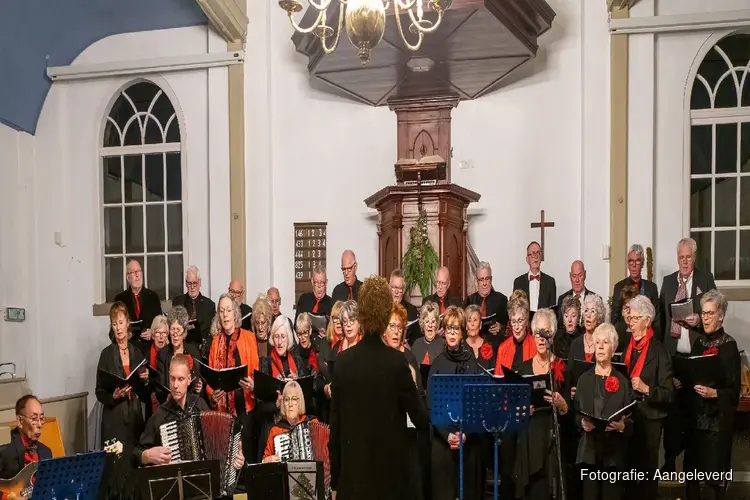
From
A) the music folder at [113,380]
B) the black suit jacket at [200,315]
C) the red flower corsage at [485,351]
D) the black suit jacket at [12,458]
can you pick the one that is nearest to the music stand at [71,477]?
the black suit jacket at [12,458]

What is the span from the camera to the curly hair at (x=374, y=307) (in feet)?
11.2

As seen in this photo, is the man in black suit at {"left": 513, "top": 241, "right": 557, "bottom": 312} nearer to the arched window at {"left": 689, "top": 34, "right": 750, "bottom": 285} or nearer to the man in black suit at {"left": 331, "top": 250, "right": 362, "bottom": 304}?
the man in black suit at {"left": 331, "top": 250, "right": 362, "bottom": 304}

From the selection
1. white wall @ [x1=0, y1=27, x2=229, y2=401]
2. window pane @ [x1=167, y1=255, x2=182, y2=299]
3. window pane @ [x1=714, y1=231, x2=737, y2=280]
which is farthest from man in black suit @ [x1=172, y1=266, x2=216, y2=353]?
window pane @ [x1=714, y1=231, x2=737, y2=280]

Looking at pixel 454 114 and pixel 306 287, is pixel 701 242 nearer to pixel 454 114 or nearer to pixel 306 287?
pixel 454 114

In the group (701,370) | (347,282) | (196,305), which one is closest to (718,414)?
(701,370)

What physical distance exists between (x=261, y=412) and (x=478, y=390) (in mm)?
2070

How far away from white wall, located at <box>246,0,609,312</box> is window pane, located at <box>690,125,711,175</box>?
962mm

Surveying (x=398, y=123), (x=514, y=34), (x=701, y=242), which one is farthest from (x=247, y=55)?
(x=701, y=242)

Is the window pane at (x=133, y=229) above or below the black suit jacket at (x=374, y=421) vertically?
above

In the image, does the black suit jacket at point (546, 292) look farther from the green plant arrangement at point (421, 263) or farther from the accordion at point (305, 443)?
the accordion at point (305, 443)

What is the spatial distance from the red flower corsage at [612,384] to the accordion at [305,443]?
1856 millimetres

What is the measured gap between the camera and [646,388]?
16.8 feet

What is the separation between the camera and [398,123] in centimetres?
866

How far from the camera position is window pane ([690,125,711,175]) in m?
8.27
